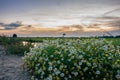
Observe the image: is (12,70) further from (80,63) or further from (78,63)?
(80,63)

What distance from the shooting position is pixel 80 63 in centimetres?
798

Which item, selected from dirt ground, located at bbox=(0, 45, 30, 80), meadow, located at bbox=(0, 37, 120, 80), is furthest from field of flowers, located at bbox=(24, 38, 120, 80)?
dirt ground, located at bbox=(0, 45, 30, 80)

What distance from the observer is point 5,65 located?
35.2 ft

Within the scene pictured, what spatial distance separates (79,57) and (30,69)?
235cm

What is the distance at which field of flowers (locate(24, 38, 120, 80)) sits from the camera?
26.3 ft

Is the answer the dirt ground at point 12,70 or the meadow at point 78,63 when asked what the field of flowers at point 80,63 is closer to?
the meadow at point 78,63

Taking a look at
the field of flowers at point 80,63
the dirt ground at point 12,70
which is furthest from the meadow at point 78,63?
the dirt ground at point 12,70

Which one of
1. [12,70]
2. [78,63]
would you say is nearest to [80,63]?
[78,63]

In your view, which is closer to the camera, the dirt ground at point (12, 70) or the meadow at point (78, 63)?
the meadow at point (78, 63)

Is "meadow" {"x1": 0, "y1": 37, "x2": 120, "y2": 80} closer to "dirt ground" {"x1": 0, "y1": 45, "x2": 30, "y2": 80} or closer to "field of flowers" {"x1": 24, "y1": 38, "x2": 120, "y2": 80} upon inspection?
"field of flowers" {"x1": 24, "y1": 38, "x2": 120, "y2": 80}

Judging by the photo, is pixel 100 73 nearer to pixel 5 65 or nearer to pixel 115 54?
pixel 115 54

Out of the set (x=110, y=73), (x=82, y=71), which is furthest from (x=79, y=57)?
(x=110, y=73)

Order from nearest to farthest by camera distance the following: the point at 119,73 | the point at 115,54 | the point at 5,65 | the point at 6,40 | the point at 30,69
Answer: the point at 119,73 < the point at 115,54 < the point at 30,69 < the point at 5,65 < the point at 6,40

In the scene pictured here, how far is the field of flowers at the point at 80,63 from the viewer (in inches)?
315
